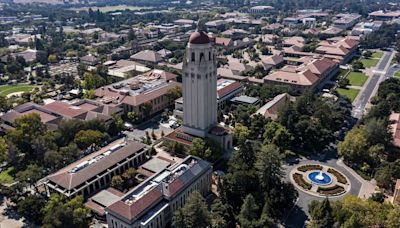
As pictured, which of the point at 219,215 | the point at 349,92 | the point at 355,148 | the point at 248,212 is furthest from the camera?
the point at 349,92

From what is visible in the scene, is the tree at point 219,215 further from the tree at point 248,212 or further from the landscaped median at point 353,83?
the landscaped median at point 353,83

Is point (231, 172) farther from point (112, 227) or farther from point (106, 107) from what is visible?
point (106, 107)

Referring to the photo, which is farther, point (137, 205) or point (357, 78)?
point (357, 78)

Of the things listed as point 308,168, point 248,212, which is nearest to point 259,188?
point 248,212

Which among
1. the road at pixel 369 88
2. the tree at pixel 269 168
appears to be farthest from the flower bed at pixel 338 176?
the road at pixel 369 88

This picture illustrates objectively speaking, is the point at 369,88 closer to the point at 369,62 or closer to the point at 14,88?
the point at 369,62

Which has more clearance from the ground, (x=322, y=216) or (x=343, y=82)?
(x=322, y=216)

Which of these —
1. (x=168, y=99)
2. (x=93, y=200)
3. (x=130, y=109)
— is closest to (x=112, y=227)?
(x=93, y=200)
